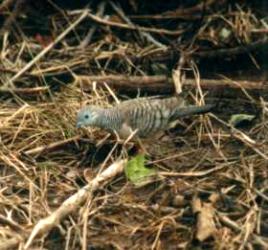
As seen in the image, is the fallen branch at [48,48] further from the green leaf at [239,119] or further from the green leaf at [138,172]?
the green leaf at [239,119]

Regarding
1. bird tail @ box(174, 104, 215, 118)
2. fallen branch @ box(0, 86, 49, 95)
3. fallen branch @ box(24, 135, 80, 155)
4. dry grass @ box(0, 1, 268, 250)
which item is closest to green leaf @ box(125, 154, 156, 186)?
dry grass @ box(0, 1, 268, 250)

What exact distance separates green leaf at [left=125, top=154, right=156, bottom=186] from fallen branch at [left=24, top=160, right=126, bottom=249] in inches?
1.9

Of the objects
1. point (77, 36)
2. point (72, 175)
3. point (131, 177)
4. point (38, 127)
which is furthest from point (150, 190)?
point (77, 36)

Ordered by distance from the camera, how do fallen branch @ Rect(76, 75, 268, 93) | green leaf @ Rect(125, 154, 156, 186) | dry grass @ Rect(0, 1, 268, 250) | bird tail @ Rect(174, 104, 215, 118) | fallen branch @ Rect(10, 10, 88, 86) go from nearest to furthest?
1. dry grass @ Rect(0, 1, 268, 250)
2. green leaf @ Rect(125, 154, 156, 186)
3. bird tail @ Rect(174, 104, 215, 118)
4. fallen branch @ Rect(76, 75, 268, 93)
5. fallen branch @ Rect(10, 10, 88, 86)

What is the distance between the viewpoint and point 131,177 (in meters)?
4.67

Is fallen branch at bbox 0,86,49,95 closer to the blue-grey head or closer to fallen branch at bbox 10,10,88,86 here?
fallen branch at bbox 10,10,88,86

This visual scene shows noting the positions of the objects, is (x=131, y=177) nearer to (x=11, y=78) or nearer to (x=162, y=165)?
(x=162, y=165)

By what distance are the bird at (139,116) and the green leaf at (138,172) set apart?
25 centimetres

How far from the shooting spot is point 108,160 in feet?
16.2

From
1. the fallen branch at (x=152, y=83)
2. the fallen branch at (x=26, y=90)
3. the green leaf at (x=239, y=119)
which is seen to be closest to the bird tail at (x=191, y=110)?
the green leaf at (x=239, y=119)

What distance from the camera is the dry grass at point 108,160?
415 cm

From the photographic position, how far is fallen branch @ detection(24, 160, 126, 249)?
13.3ft

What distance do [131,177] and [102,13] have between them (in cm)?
223

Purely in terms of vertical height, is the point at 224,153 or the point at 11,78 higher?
the point at 11,78
